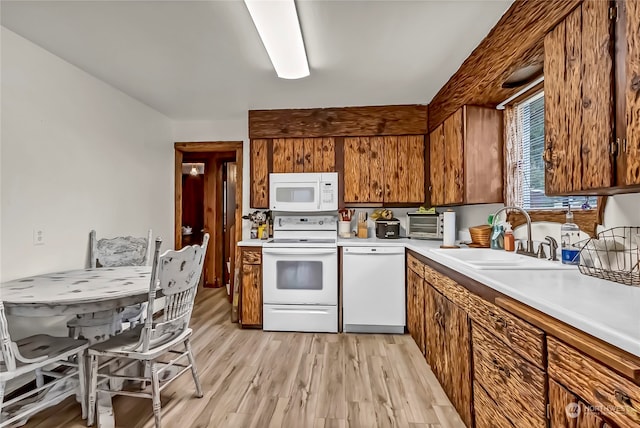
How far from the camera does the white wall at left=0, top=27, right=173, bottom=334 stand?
83.8 inches

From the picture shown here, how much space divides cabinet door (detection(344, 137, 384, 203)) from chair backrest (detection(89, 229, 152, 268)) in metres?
2.12

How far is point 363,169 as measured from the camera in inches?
143

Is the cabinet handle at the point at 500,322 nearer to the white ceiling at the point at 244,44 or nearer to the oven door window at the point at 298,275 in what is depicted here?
the white ceiling at the point at 244,44

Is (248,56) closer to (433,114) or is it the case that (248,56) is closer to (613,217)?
(433,114)

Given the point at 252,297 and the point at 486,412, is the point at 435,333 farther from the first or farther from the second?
the point at 252,297

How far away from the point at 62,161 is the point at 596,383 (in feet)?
10.9

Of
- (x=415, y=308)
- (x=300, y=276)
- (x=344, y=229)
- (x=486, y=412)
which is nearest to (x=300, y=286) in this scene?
(x=300, y=276)

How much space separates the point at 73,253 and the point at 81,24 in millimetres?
1696

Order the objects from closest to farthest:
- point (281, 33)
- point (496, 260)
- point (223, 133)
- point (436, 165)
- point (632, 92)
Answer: point (632, 92), point (281, 33), point (496, 260), point (436, 165), point (223, 133)

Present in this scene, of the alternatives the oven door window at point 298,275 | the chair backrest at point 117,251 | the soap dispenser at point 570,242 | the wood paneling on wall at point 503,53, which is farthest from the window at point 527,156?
the chair backrest at point 117,251

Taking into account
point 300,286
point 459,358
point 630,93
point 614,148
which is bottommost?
point 459,358

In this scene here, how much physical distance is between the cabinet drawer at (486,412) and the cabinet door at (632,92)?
40.1 inches

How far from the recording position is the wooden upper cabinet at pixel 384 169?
359cm

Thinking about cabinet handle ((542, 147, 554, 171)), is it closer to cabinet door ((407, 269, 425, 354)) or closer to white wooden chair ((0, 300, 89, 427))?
cabinet door ((407, 269, 425, 354))
